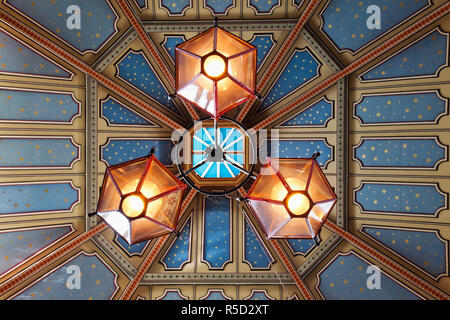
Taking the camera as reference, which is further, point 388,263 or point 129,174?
point 388,263

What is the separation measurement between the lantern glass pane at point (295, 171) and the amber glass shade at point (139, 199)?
148 cm

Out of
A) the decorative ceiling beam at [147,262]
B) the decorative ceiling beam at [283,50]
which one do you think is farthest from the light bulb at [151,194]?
the decorative ceiling beam at [283,50]

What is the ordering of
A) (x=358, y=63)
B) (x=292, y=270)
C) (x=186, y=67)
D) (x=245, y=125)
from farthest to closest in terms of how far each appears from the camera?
(x=245, y=125), (x=292, y=270), (x=358, y=63), (x=186, y=67)

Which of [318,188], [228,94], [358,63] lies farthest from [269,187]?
[358,63]

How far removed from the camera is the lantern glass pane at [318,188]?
475 cm

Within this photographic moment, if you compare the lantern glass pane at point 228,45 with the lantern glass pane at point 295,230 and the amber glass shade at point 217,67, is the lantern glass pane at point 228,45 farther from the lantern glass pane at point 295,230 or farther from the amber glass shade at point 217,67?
the lantern glass pane at point 295,230

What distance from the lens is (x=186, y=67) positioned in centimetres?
499

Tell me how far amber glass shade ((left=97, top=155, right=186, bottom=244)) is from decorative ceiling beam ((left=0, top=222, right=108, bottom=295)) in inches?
99.8

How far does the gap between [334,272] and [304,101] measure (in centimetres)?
357

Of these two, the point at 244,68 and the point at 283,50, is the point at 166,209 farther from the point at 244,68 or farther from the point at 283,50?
the point at 283,50

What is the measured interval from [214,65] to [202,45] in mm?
345

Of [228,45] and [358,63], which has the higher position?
[358,63]

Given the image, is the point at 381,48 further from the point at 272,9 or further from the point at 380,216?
the point at 380,216

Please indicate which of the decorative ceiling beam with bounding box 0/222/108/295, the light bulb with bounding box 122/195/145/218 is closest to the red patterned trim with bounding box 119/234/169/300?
the decorative ceiling beam with bounding box 0/222/108/295
